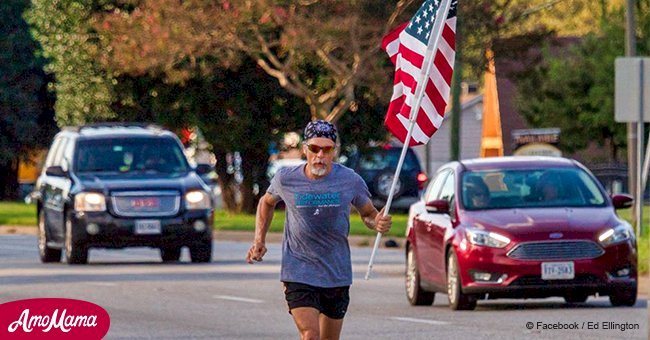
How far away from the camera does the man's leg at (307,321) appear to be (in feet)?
35.7

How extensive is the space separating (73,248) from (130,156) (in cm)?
171

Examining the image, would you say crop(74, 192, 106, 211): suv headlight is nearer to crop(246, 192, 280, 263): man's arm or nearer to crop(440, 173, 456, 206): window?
crop(440, 173, 456, 206): window

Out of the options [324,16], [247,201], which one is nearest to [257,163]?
[247,201]

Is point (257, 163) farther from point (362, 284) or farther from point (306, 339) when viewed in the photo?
point (306, 339)

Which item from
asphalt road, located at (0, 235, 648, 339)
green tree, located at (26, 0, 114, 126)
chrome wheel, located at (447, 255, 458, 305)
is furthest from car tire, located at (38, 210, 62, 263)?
green tree, located at (26, 0, 114, 126)

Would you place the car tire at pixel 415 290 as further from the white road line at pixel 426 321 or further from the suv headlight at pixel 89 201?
the suv headlight at pixel 89 201

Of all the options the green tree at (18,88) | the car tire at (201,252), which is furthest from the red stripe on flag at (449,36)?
the green tree at (18,88)

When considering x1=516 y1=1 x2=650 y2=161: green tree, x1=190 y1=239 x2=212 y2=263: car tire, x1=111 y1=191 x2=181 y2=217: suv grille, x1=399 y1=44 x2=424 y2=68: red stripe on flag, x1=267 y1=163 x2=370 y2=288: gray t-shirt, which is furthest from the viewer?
x1=516 y1=1 x2=650 y2=161: green tree

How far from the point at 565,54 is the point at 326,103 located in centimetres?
3004

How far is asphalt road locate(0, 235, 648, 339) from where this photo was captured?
16469mm

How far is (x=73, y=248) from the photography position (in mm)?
26500

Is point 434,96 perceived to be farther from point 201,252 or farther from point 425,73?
point 201,252

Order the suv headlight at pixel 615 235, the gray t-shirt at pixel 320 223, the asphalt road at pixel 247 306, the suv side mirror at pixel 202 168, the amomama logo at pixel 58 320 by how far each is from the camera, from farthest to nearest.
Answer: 1. the suv side mirror at pixel 202 168
2. the suv headlight at pixel 615 235
3. the asphalt road at pixel 247 306
4. the gray t-shirt at pixel 320 223
5. the amomama logo at pixel 58 320

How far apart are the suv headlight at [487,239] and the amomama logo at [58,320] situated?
8754 mm
